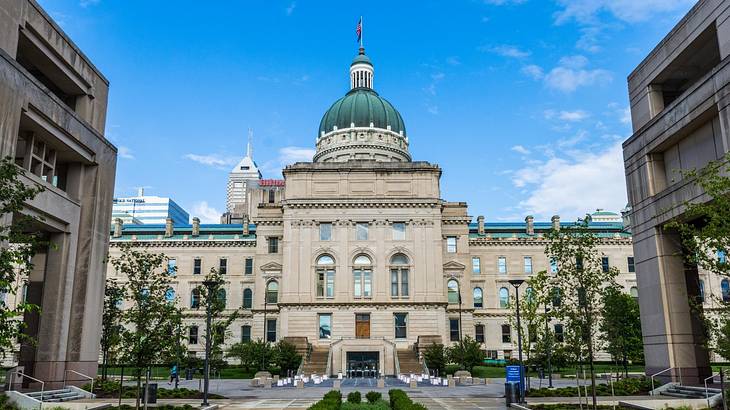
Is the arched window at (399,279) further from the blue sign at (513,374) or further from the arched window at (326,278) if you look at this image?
the blue sign at (513,374)

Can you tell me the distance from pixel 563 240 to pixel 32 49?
27319mm

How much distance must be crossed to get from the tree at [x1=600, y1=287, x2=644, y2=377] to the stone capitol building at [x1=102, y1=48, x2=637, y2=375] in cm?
1438

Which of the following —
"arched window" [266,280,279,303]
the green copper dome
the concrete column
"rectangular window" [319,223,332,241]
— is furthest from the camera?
the green copper dome

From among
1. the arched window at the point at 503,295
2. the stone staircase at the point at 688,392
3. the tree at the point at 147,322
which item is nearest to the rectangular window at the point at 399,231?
the arched window at the point at 503,295

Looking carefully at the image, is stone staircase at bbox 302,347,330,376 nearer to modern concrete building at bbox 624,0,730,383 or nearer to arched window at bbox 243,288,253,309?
arched window at bbox 243,288,253,309

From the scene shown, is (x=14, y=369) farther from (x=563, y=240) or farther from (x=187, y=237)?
(x=187, y=237)

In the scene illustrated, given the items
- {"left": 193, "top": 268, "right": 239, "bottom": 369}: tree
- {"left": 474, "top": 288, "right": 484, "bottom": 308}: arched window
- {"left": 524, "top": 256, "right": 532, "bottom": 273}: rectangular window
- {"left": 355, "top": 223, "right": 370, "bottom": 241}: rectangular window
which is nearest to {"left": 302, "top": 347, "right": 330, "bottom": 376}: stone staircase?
{"left": 193, "top": 268, "right": 239, "bottom": 369}: tree

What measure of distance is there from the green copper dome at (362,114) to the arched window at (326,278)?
30560mm

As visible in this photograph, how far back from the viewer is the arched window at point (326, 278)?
2702 inches

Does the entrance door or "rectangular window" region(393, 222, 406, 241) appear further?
"rectangular window" region(393, 222, 406, 241)

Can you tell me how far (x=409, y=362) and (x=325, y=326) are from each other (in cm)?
1062

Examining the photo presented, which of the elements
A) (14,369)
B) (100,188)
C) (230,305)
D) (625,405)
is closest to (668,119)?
(625,405)

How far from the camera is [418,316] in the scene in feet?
220

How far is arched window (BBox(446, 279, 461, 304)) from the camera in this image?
7600 centimetres
